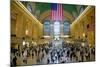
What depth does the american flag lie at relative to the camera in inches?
92.0

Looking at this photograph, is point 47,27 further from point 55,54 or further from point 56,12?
point 55,54

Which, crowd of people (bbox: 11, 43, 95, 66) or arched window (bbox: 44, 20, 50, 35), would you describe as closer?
crowd of people (bbox: 11, 43, 95, 66)

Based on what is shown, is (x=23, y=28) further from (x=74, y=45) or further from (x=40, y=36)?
(x=74, y=45)

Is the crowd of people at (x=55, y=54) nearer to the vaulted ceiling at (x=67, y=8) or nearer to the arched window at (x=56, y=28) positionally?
the arched window at (x=56, y=28)

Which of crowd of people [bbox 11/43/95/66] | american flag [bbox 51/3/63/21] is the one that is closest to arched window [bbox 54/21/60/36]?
american flag [bbox 51/3/63/21]

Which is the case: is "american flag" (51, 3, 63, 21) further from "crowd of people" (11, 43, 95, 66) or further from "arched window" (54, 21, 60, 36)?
"crowd of people" (11, 43, 95, 66)

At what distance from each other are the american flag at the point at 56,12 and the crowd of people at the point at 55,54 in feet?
1.15

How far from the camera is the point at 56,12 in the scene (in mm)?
2344

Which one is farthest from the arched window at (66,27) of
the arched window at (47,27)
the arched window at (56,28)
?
the arched window at (47,27)

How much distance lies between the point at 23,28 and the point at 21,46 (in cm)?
22

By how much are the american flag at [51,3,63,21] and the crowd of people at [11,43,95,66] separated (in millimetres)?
349

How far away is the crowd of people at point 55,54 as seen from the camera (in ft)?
7.23

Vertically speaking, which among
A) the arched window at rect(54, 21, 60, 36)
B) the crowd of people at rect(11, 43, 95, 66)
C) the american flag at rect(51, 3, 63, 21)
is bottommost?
the crowd of people at rect(11, 43, 95, 66)

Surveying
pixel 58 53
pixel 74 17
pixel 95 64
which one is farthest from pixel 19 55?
pixel 95 64
